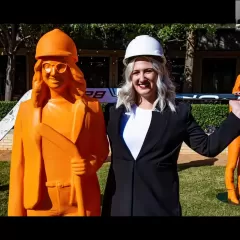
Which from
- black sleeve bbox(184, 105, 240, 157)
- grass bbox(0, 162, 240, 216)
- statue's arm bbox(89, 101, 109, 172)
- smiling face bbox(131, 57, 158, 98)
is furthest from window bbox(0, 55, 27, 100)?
black sleeve bbox(184, 105, 240, 157)

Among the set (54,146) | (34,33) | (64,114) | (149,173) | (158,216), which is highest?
(34,33)

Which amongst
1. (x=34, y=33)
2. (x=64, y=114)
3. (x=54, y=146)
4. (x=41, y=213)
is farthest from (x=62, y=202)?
(x=34, y=33)

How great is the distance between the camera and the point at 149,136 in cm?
212

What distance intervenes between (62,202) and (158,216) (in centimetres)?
58

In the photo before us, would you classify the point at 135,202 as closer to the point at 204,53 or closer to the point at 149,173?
the point at 149,173

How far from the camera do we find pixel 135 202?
217cm

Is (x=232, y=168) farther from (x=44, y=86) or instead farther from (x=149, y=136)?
(x=44, y=86)

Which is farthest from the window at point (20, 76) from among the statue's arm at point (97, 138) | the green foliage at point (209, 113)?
the statue's arm at point (97, 138)

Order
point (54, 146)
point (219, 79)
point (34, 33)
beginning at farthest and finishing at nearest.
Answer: point (219, 79) < point (34, 33) < point (54, 146)

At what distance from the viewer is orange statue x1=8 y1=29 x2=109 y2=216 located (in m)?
2.10

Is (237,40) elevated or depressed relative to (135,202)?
elevated

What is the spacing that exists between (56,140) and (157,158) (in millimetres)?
589

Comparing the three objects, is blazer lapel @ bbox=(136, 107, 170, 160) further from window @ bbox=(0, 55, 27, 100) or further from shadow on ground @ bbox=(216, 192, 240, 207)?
window @ bbox=(0, 55, 27, 100)

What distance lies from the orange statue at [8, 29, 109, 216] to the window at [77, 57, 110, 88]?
454 inches
